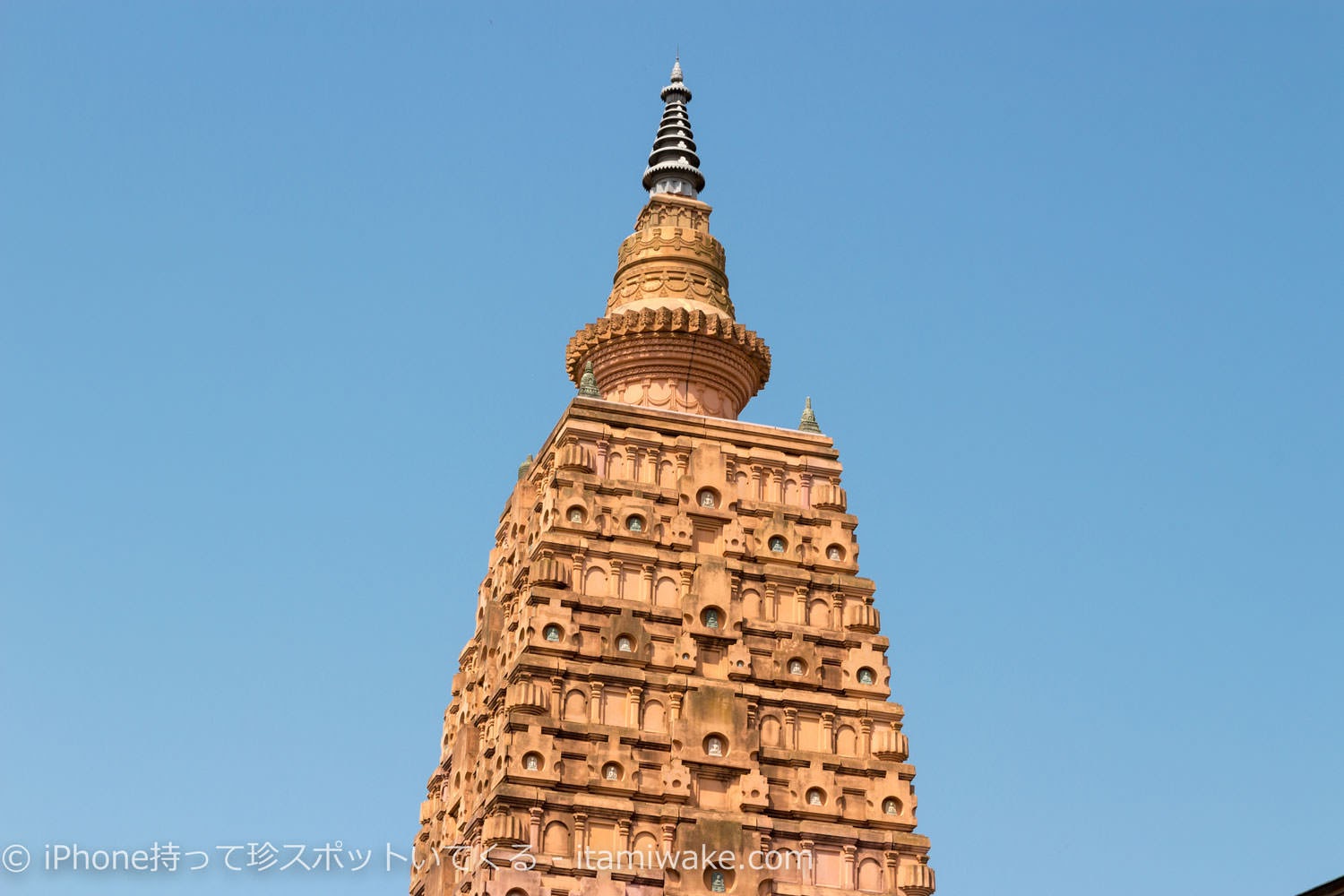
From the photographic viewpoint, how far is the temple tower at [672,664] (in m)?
51.6

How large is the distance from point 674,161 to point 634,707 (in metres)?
16.8

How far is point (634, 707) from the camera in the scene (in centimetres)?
5306

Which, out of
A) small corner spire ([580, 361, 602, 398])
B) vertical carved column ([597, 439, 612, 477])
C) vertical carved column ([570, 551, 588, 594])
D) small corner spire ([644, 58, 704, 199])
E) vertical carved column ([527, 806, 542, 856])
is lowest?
vertical carved column ([527, 806, 542, 856])

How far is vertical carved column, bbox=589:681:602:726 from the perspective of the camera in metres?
52.8

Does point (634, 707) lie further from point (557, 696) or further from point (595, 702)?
point (557, 696)

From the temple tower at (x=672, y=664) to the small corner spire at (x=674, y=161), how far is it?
139 inches

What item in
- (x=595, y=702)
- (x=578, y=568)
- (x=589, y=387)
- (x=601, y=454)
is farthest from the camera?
(x=589, y=387)

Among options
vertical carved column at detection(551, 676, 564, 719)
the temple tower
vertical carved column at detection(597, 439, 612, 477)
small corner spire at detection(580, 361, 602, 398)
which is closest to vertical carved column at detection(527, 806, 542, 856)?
the temple tower

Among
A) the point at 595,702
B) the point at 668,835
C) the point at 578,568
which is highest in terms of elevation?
the point at 578,568

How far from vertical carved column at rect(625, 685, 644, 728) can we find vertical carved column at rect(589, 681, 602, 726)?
658 millimetres

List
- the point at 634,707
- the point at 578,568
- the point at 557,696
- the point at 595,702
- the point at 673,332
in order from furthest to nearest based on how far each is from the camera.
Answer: the point at 673,332 < the point at 578,568 < the point at 634,707 < the point at 595,702 < the point at 557,696

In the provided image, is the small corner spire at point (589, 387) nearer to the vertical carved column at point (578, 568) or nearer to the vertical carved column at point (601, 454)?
the vertical carved column at point (601, 454)

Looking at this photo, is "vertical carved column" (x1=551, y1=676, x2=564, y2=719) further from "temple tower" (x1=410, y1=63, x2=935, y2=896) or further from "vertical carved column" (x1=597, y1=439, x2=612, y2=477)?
"vertical carved column" (x1=597, y1=439, x2=612, y2=477)

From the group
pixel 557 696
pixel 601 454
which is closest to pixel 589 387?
pixel 601 454
